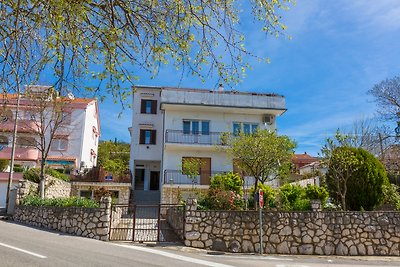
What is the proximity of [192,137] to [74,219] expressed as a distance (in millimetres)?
12944

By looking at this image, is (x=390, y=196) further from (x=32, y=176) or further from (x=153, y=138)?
(x=32, y=176)

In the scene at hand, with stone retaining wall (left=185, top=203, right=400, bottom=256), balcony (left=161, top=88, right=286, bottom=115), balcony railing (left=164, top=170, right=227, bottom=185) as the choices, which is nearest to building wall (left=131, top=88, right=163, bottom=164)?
balcony (left=161, top=88, right=286, bottom=115)

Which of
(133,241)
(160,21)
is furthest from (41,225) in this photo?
(160,21)

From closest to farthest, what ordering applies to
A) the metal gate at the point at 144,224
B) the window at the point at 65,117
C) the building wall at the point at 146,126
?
the metal gate at the point at 144,224, the window at the point at 65,117, the building wall at the point at 146,126

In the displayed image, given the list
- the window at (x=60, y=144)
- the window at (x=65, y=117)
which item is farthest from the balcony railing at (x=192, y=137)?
the window at (x=60, y=144)

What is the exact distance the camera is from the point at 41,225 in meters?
16.4

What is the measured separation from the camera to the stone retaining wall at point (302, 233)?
13008 millimetres

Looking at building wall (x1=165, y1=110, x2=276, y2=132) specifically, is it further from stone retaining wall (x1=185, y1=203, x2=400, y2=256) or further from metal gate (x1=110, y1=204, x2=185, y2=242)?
stone retaining wall (x1=185, y1=203, x2=400, y2=256)

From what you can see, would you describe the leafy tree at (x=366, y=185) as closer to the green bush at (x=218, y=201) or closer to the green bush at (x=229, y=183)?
the green bush at (x=218, y=201)

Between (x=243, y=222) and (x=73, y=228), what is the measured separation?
7.44 meters

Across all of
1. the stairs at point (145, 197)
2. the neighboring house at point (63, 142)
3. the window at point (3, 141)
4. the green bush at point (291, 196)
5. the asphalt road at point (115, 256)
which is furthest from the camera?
the window at point (3, 141)

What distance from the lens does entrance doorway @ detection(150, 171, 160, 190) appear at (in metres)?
30.8

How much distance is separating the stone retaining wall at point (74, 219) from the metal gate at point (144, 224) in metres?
0.40

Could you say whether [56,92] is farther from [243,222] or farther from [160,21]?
[243,222]
